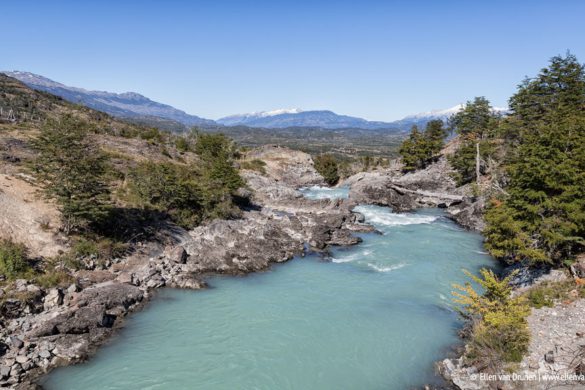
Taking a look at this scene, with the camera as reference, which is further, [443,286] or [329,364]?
[443,286]

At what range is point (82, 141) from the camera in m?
26.9

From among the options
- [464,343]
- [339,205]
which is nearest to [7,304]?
[464,343]

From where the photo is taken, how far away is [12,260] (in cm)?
2127

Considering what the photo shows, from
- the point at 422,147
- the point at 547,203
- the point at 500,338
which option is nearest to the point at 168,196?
the point at 500,338

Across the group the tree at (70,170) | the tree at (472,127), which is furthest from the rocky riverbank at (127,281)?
the tree at (472,127)

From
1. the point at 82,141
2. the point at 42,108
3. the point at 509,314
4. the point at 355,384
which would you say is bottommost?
the point at 355,384

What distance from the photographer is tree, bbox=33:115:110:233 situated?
82.8ft

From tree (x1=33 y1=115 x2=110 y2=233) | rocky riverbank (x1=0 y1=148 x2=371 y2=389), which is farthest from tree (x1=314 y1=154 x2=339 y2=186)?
tree (x1=33 y1=115 x2=110 y2=233)

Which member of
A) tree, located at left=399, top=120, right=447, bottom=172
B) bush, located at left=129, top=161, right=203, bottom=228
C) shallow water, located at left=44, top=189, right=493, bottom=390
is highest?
tree, located at left=399, top=120, right=447, bottom=172

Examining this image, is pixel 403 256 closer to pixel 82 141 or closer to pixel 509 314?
pixel 509 314

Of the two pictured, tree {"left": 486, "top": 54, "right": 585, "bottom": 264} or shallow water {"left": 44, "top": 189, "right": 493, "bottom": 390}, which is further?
tree {"left": 486, "top": 54, "right": 585, "bottom": 264}

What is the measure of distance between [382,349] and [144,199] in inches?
Result: 1036

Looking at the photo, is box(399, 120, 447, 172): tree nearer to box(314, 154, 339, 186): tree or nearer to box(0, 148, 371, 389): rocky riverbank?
box(314, 154, 339, 186): tree

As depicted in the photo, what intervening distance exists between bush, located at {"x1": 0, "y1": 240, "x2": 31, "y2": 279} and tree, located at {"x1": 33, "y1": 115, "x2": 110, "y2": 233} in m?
3.80
